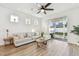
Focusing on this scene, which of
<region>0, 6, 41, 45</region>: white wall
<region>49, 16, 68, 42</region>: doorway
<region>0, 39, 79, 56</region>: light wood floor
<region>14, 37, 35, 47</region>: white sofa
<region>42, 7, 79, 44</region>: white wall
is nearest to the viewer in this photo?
<region>0, 39, 79, 56</region>: light wood floor

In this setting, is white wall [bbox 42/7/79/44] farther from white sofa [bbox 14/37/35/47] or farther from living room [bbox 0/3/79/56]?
white sofa [bbox 14/37/35/47]

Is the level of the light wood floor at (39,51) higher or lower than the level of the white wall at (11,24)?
lower

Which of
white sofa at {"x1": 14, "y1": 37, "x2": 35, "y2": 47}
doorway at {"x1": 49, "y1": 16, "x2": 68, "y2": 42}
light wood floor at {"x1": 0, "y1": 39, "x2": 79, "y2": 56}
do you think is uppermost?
doorway at {"x1": 49, "y1": 16, "x2": 68, "y2": 42}

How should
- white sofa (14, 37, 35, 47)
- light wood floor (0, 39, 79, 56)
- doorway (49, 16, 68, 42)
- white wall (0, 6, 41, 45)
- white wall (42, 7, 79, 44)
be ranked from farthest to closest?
doorway (49, 16, 68, 42)
white wall (42, 7, 79, 44)
white wall (0, 6, 41, 45)
white sofa (14, 37, 35, 47)
light wood floor (0, 39, 79, 56)

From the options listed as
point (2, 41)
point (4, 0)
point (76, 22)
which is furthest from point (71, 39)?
point (4, 0)

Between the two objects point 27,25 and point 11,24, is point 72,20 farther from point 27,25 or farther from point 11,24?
point 11,24

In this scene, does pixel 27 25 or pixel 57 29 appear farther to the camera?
pixel 57 29

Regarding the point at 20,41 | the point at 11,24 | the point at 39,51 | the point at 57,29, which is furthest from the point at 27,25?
the point at 39,51

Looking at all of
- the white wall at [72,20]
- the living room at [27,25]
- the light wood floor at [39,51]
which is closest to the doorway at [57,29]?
the living room at [27,25]

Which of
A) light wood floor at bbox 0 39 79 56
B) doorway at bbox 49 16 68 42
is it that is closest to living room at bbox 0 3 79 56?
light wood floor at bbox 0 39 79 56

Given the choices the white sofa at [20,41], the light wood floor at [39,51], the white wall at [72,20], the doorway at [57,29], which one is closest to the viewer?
the light wood floor at [39,51]

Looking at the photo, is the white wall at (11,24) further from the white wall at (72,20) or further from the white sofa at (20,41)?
the white wall at (72,20)

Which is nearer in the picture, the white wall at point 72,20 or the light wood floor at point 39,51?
the light wood floor at point 39,51

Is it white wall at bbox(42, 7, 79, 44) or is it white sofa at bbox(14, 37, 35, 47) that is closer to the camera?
white sofa at bbox(14, 37, 35, 47)
